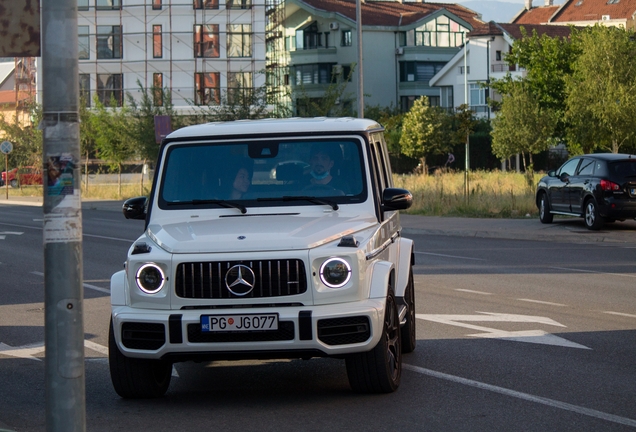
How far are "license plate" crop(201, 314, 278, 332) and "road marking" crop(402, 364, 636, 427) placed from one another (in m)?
1.78

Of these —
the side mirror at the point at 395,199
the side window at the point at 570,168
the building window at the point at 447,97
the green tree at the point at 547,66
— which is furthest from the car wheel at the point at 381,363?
the building window at the point at 447,97

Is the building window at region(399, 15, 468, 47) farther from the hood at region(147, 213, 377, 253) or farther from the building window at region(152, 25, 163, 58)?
the hood at region(147, 213, 377, 253)

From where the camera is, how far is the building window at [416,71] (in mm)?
90375

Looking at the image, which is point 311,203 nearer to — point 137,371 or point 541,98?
point 137,371

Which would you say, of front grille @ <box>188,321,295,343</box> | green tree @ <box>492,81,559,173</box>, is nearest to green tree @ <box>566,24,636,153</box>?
green tree @ <box>492,81,559,173</box>

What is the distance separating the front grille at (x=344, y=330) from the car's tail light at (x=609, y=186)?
17.6m

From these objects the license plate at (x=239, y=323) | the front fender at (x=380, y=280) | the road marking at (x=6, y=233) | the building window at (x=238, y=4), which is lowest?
the license plate at (x=239, y=323)

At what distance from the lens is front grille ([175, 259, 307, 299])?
7023 mm

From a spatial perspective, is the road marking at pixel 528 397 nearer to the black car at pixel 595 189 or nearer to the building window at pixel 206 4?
the black car at pixel 595 189

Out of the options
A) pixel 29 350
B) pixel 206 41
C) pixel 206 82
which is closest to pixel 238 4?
pixel 206 41

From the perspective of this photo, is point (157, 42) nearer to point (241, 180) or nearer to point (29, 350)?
point (29, 350)

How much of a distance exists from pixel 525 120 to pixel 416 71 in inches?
1375

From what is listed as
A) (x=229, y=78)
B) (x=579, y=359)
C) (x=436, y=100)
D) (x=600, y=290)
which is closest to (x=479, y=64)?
(x=436, y=100)

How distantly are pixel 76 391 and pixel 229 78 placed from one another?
72633mm
